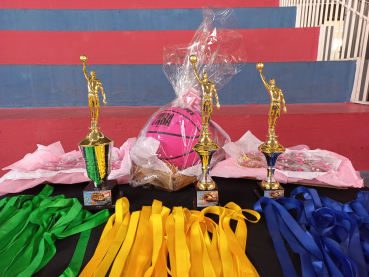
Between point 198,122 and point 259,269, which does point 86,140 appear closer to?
point 198,122

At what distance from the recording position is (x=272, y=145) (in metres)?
0.68

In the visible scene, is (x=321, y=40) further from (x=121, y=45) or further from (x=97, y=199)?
(x=97, y=199)

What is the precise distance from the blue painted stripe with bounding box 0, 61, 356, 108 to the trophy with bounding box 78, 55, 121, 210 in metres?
1.38

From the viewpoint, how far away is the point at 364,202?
0.67 m

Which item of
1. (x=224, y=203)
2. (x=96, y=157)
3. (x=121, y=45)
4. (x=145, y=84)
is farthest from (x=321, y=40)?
(x=96, y=157)

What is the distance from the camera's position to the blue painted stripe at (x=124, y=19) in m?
2.66

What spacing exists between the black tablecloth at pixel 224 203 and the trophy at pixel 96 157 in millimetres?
85

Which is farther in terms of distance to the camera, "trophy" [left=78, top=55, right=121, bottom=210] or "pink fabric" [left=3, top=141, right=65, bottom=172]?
"pink fabric" [left=3, top=141, right=65, bottom=172]

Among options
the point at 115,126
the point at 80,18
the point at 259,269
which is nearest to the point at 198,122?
the point at 259,269

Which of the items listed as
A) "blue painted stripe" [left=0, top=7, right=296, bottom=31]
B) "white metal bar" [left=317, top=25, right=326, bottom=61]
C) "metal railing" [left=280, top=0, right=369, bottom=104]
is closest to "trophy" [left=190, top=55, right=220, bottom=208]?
"metal railing" [left=280, top=0, right=369, bottom=104]

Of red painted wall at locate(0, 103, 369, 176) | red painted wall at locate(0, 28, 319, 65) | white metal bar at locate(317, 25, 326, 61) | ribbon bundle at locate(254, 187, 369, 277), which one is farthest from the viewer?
white metal bar at locate(317, 25, 326, 61)

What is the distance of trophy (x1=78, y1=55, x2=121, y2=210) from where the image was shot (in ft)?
2.09

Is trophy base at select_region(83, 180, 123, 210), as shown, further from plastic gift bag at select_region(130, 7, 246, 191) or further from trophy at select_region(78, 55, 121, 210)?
plastic gift bag at select_region(130, 7, 246, 191)

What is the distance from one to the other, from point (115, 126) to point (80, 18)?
188cm
